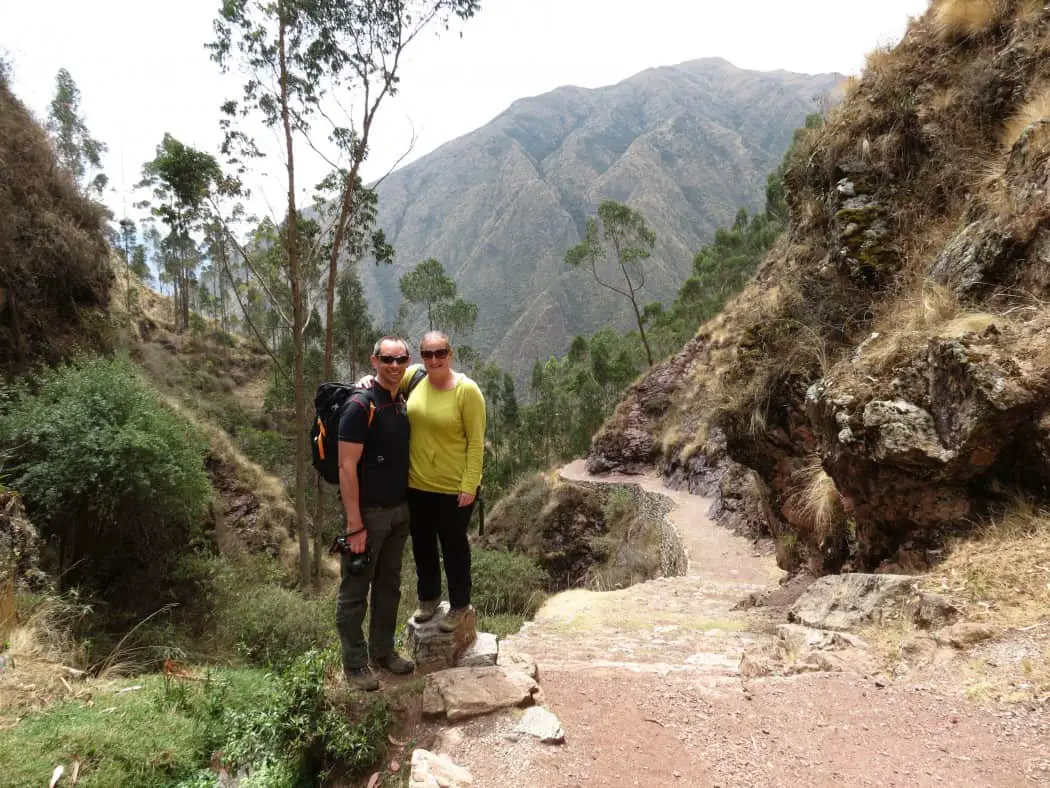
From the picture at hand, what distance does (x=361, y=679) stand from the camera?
9.71 ft

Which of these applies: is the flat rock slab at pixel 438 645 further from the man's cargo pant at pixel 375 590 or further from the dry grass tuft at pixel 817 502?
the dry grass tuft at pixel 817 502

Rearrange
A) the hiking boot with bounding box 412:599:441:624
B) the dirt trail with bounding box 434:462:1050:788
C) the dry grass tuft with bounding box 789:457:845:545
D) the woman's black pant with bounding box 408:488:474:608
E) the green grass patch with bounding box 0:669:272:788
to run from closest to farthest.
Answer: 1. the dirt trail with bounding box 434:462:1050:788
2. the green grass patch with bounding box 0:669:272:788
3. the woman's black pant with bounding box 408:488:474:608
4. the hiking boot with bounding box 412:599:441:624
5. the dry grass tuft with bounding box 789:457:845:545

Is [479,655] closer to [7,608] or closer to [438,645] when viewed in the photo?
[438,645]

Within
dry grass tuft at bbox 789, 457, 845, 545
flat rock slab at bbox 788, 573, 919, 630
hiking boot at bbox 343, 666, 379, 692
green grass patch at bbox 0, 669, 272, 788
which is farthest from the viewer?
dry grass tuft at bbox 789, 457, 845, 545

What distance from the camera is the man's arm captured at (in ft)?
9.30

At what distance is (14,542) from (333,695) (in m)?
4.43

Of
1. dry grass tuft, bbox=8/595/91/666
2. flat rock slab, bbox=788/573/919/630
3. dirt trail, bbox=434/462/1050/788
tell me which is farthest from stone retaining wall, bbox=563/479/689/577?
dry grass tuft, bbox=8/595/91/666

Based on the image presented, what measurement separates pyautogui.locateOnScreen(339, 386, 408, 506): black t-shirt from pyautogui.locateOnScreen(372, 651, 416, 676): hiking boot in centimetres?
101

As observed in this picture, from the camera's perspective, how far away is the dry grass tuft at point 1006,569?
294 centimetres

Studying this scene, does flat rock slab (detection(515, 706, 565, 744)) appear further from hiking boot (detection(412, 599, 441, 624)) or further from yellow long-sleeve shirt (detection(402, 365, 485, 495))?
yellow long-sleeve shirt (detection(402, 365, 485, 495))

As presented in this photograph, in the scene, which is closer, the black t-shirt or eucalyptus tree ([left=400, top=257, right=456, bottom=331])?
the black t-shirt

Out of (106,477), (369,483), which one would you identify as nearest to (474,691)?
(369,483)

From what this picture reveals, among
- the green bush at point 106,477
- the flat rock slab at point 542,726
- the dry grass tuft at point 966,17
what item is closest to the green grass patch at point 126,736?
the flat rock slab at point 542,726

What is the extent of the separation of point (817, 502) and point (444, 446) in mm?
4677
